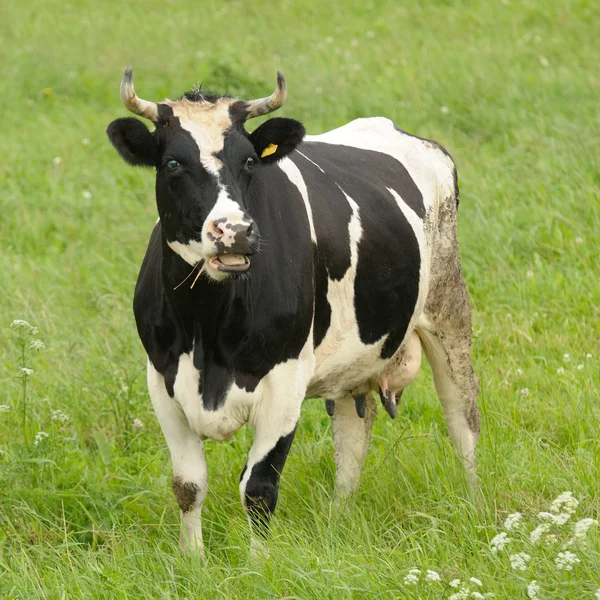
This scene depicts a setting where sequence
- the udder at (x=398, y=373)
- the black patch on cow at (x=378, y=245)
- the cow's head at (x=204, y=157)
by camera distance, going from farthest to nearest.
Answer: the udder at (x=398, y=373) < the black patch on cow at (x=378, y=245) < the cow's head at (x=204, y=157)

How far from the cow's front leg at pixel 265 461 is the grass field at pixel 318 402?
0.11 metres

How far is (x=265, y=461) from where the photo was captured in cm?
461

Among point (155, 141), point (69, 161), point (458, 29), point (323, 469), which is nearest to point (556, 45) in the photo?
point (458, 29)

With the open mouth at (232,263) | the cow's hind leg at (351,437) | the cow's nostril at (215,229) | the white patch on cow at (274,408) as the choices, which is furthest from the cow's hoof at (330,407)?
the cow's nostril at (215,229)

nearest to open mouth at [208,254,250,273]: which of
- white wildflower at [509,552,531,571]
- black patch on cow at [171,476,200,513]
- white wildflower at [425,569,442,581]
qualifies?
black patch on cow at [171,476,200,513]

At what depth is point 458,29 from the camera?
13.5 metres

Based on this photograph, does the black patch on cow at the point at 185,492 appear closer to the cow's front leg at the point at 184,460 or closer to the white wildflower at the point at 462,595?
the cow's front leg at the point at 184,460

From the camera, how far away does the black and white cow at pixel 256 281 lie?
14.3 ft

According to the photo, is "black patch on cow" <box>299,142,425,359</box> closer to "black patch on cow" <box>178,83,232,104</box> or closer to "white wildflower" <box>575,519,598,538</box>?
"black patch on cow" <box>178,83,232,104</box>

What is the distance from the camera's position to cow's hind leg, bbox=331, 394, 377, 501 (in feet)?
17.6

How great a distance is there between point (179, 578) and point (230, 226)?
54.1 inches

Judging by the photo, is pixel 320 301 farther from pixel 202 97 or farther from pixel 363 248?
pixel 202 97

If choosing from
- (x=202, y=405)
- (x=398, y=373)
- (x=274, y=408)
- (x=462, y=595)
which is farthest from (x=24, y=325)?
(x=462, y=595)

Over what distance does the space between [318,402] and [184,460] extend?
6.29ft
